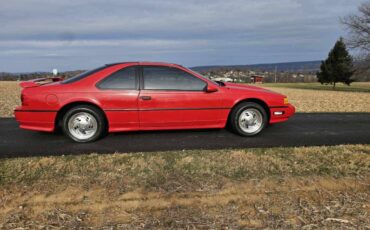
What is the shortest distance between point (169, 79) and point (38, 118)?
7.45 feet

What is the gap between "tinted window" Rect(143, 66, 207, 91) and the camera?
590cm

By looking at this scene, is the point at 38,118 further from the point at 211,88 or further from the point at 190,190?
the point at 190,190

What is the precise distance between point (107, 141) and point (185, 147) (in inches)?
53.6

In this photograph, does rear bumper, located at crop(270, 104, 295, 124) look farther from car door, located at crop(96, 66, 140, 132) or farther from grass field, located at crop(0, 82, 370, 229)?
car door, located at crop(96, 66, 140, 132)

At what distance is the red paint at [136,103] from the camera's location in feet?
18.5

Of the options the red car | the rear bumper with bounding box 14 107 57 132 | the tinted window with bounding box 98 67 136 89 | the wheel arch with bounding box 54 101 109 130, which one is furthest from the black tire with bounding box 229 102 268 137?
the rear bumper with bounding box 14 107 57 132

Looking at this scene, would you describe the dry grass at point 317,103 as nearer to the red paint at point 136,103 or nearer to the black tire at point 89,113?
the red paint at point 136,103

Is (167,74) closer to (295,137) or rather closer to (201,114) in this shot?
(201,114)

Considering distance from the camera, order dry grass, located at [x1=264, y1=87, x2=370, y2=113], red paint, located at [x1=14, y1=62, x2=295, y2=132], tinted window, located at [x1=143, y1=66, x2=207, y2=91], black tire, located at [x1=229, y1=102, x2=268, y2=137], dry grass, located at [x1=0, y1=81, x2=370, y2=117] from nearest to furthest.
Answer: red paint, located at [x1=14, y1=62, x2=295, y2=132] → tinted window, located at [x1=143, y1=66, x2=207, y2=91] → black tire, located at [x1=229, y1=102, x2=268, y2=137] → dry grass, located at [x1=0, y1=81, x2=370, y2=117] → dry grass, located at [x1=264, y1=87, x2=370, y2=113]

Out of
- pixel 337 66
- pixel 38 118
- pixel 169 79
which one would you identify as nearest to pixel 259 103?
pixel 169 79

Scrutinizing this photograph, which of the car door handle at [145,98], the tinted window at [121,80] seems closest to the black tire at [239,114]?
the car door handle at [145,98]

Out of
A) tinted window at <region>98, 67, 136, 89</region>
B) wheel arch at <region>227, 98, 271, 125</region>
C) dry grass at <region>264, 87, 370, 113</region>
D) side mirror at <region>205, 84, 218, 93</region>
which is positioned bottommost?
dry grass at <region>264, 87, 370, 113</region>

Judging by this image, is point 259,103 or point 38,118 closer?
point 38,118

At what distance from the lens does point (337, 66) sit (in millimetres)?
48094
